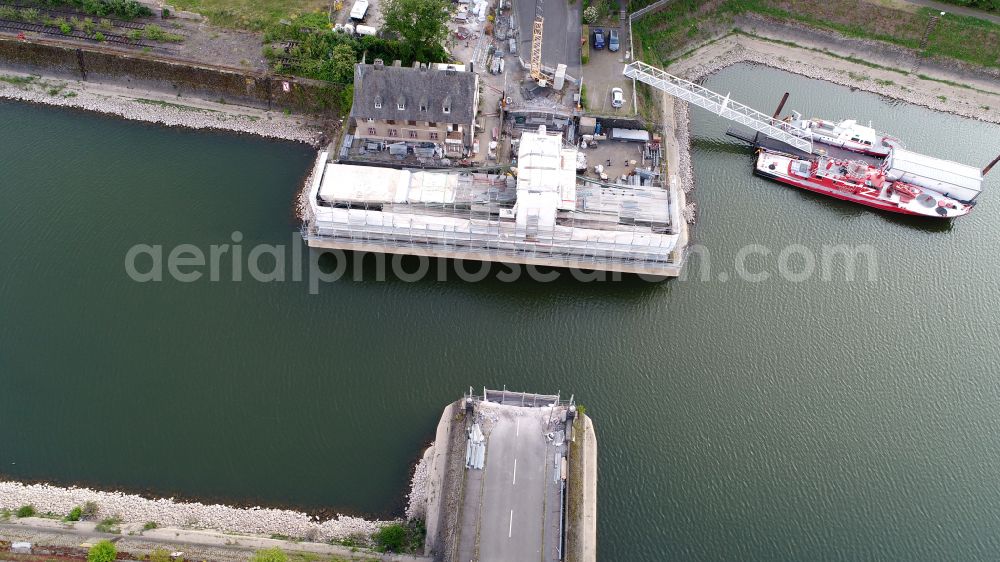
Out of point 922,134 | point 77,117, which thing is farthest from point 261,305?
point 922,134

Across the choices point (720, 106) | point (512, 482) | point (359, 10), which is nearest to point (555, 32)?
point (720, 106)

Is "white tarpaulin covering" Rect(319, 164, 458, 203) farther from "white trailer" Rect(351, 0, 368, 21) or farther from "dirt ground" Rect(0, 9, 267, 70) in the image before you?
"white trailer" Rect(351, 0, 368, 21)

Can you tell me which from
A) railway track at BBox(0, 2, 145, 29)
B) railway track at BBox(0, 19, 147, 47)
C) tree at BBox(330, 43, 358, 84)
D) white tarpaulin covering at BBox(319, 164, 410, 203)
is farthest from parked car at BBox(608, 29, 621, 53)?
railway track at BBox(0, 2, 145, 29)

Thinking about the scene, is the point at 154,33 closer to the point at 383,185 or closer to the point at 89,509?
the point at 383,185

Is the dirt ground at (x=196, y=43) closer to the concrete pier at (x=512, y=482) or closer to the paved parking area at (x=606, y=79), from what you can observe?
the paved parking area at (x=606, y=79)

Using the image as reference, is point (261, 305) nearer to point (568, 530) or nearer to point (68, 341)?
point (68, 341)
